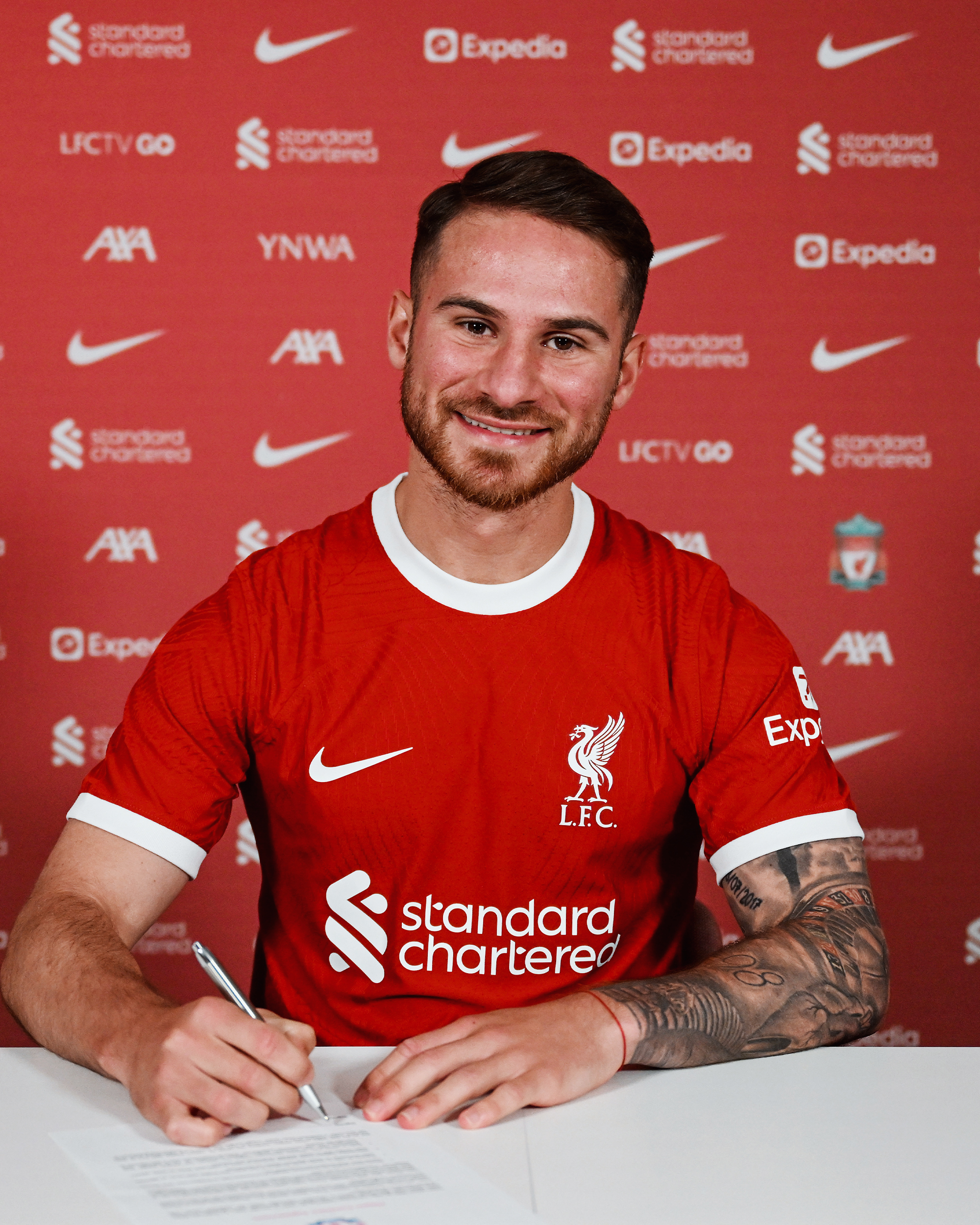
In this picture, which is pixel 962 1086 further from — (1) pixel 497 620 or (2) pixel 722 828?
(1) pixel 497 620

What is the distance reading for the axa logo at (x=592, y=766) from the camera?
1427 millimetres

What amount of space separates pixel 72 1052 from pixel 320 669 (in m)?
0.49

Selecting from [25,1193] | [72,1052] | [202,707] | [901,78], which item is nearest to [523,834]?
[202,707]

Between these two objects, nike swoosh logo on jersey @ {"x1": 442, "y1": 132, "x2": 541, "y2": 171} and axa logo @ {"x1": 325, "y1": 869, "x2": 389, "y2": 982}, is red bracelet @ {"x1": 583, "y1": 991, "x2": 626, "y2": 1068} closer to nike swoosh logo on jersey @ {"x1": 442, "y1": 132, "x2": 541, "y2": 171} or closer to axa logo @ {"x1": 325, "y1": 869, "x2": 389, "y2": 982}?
axa logo @ {"x1": 325, "y1": 869, "x2": 389, "y2": 982}

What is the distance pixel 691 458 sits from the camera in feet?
10.1

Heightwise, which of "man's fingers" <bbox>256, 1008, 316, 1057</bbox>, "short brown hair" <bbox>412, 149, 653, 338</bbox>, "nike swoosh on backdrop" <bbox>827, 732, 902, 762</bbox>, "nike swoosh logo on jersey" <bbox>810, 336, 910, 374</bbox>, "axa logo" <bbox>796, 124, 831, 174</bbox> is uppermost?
"axa logo" <bbox>796, 124, 831, 174</bbox>

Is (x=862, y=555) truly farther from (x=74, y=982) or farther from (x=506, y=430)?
(x=74, y=982)

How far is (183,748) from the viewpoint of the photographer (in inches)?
55.6

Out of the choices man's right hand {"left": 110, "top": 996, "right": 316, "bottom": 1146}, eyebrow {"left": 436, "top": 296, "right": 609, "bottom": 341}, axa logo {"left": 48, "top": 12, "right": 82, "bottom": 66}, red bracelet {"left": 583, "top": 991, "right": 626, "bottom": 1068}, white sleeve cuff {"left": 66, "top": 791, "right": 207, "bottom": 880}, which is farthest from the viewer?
axa logo {"left": 48, "top": 12, "right": 82, "bottom": 66}

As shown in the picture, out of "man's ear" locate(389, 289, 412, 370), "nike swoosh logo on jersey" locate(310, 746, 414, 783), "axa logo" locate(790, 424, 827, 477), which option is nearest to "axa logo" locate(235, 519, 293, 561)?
"axa logo" locate(790, 424, 827, 477)

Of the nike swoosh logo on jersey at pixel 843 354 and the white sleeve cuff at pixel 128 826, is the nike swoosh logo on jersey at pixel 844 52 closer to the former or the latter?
the nike swoosh logo on jersey at pixel 843 354

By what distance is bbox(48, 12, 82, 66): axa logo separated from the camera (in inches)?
119

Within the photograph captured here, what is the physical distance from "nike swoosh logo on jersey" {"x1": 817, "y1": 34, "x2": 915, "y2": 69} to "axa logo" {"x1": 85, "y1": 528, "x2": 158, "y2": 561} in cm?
199

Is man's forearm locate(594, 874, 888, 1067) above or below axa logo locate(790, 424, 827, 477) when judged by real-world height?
below
